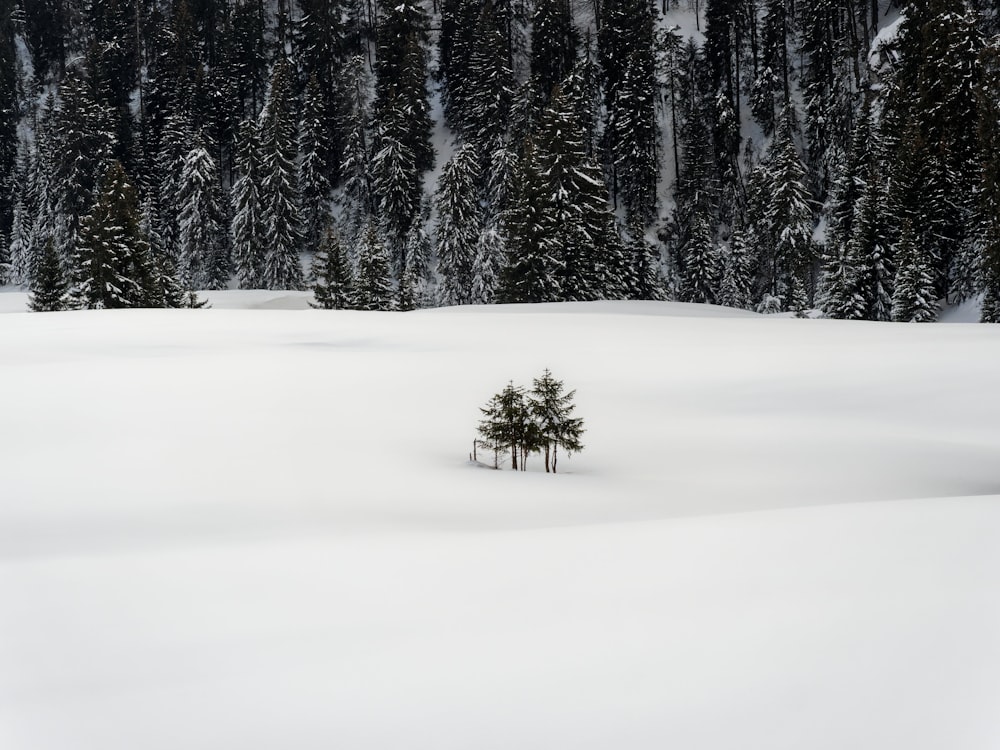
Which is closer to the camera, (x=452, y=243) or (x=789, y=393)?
(x=789, y=393)

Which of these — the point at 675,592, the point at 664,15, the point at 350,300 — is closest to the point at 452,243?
the point at 350,300

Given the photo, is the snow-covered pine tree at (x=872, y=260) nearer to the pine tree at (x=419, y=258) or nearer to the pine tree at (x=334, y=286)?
the pine tree at (x=334, y=286)

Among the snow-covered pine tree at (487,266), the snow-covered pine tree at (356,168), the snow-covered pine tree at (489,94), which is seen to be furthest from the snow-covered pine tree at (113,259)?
the snow-covered pine tree at (489,94)

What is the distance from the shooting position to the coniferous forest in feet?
103

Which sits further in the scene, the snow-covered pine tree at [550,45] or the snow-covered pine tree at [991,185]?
the snow-covered pine tree at [550,45]

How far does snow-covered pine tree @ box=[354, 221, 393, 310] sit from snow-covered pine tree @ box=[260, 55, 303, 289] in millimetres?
13979

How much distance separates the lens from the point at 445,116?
57.6 meters

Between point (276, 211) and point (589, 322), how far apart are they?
35.0m

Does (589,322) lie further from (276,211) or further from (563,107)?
(276,211)

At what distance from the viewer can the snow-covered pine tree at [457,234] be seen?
42.8 metres

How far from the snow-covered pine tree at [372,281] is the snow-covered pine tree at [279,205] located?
1398cm

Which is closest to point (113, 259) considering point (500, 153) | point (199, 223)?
point (199, 223)

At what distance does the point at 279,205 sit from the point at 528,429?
140 feet

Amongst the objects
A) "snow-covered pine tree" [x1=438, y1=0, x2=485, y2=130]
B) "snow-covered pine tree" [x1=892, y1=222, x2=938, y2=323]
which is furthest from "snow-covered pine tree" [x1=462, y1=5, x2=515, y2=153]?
"snow-covered pine tree" [x1=892, y1=222, x2=938, y2=323]
